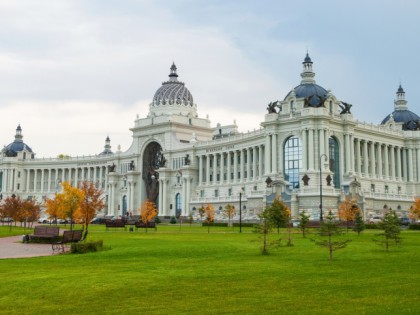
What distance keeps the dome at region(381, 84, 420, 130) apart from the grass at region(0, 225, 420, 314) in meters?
102

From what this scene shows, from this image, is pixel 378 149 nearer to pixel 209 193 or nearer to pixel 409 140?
pixel 409 140

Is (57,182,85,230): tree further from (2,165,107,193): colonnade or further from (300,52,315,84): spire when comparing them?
(2,165,107,193): colonnade

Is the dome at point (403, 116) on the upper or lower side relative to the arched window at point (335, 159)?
upper

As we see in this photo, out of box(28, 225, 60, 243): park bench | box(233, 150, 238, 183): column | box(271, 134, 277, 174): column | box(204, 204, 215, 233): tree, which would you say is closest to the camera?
box(28, 225, 60, 243): park bench

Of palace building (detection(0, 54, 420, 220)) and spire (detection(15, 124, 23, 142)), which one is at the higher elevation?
spire (detection(15, 124, 23, 142))

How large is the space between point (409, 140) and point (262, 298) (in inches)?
4474

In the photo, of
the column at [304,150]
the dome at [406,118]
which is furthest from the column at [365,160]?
the dome at [406,118]

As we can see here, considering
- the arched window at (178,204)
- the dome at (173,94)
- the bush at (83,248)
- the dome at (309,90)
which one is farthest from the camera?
the dome at (173,94)

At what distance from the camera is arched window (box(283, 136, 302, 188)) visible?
335ft

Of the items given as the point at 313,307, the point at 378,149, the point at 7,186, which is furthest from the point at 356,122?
the point at 7,186

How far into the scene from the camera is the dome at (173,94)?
149 metres

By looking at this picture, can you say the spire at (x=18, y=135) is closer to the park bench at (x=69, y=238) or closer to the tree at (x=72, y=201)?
the tree at (x=72, y=201)

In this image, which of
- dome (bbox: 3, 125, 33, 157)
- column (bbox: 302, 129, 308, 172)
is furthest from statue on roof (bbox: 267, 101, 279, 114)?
dome (bbox: 3, 125, 33, 157)

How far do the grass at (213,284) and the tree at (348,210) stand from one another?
57.1m
